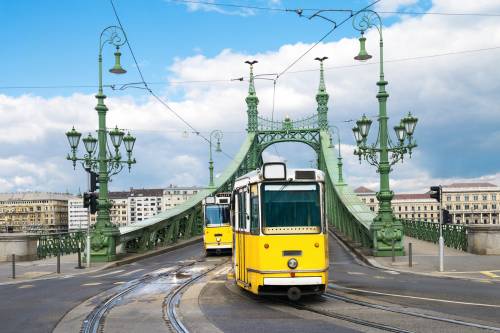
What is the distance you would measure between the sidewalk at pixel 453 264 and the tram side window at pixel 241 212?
6784 mm

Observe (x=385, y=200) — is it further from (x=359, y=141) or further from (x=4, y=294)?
→ (x=4, y=294)

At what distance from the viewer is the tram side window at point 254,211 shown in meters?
11.3

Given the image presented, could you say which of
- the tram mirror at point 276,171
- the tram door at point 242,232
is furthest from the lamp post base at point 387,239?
the tram mirror at point 276,171

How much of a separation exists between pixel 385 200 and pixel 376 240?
4.98ft

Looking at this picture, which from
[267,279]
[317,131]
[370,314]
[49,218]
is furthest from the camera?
[49,218]

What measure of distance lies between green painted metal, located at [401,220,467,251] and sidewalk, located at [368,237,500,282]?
734 millimetres

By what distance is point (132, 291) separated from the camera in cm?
1404

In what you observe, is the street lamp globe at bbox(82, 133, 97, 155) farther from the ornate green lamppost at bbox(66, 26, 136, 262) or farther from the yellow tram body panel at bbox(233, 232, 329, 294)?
the yellow tram body panel at bbox(233, 232, 329, 294)

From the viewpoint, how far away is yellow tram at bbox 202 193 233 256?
1105 inches

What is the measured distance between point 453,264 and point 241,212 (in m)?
9.35

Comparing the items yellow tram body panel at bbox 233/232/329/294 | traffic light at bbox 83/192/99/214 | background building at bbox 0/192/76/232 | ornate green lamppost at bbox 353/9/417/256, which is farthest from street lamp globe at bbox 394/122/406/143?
background building at bbox 0/192/76/232

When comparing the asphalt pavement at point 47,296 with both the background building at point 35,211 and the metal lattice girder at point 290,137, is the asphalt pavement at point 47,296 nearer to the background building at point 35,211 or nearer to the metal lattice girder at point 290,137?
the metal lattice girder at point 290,137

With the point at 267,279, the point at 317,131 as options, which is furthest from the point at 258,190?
the point at 317,131

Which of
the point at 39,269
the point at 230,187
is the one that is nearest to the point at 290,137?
the point at 230,187
